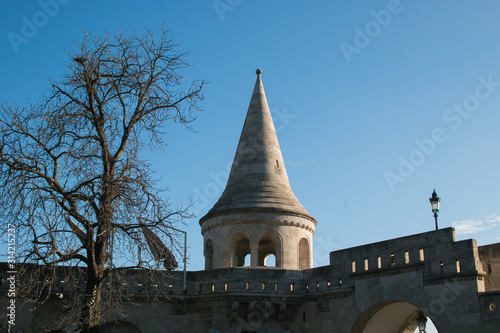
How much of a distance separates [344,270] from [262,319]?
2.87m

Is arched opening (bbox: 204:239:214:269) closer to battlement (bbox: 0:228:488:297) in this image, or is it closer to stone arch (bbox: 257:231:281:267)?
stone arch (bbox: 257:231:281:267)

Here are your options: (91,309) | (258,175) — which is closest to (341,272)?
(258,175)

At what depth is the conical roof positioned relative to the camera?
65.8 feet

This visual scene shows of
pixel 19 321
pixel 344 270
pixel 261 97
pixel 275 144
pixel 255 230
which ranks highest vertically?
pixel 261 97

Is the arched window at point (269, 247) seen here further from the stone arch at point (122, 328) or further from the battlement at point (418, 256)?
the stone arch at point (122, 328)

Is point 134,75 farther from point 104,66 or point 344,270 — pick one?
point 344,270

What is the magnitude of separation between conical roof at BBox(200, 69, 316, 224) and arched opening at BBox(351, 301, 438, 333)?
4.88m

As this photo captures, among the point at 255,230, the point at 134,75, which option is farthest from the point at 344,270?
the point at 134,75

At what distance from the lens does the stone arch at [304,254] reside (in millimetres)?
20745

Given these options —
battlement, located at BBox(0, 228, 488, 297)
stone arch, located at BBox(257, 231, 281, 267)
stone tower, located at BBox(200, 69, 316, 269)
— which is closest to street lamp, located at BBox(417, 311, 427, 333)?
battlement, located at BBox(0, 228, 488, 297)

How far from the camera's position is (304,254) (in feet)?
68.3

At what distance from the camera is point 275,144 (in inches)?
871

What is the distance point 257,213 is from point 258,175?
1815 mm

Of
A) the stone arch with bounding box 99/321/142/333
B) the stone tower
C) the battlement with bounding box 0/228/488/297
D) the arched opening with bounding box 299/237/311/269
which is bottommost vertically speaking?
the stone arch with bounding box 99/321/142/333
